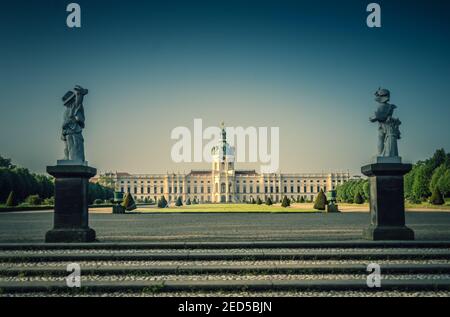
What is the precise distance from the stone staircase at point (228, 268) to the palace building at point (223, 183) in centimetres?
11295

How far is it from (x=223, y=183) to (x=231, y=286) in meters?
116

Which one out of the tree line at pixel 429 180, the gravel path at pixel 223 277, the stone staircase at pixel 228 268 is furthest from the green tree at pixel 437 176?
the gravel path at pixel 223 277

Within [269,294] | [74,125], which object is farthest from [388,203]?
[74,125]

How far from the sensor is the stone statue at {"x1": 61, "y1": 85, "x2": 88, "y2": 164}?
9250mm

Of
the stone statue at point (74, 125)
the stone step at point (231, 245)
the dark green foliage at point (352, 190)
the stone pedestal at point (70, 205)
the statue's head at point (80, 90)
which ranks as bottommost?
the dark green foliage at point (352, 190)

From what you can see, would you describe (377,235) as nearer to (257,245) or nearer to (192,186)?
(257,245)

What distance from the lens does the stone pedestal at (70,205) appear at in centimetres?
877

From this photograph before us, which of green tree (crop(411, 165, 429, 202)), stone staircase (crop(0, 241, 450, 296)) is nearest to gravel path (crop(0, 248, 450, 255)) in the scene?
stone staircase (crop(0, 241, 450, 296))

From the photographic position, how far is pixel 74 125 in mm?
9266

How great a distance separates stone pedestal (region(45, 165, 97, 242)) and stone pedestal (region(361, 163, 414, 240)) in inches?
233

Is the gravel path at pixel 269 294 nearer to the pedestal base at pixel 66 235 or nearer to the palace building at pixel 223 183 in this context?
the pedestal base at pixel 66 235

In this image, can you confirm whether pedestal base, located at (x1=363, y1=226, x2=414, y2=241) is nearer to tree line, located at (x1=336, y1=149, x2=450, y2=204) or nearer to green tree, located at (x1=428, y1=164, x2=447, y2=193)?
tree line, located at (x1=336, y1=149, x2=450, y2=204)
